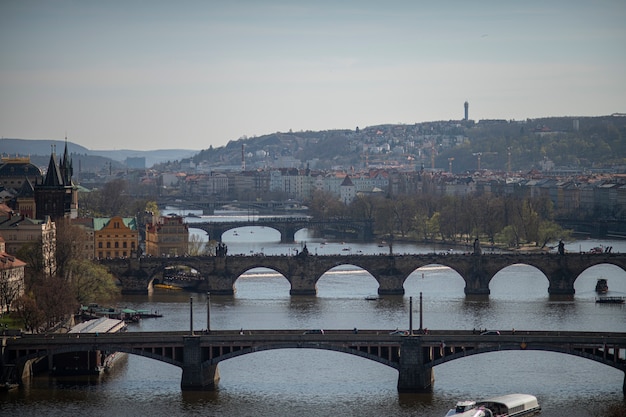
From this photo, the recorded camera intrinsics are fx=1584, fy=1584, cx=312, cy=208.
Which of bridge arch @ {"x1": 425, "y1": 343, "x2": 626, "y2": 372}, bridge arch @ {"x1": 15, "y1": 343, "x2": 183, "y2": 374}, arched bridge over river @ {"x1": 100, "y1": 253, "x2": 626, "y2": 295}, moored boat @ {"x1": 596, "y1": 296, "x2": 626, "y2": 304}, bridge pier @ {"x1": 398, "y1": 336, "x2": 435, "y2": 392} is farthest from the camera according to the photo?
arched bridge over river @ {"x1": 100, "y1": 253, "x2": 626, "y2": 295}

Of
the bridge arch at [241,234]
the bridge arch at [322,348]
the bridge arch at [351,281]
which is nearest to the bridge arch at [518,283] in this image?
the bridge arch at [351,281]

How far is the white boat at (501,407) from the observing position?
42.4 meters

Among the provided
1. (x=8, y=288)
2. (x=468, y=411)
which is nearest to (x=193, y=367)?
(x=468, y=411)

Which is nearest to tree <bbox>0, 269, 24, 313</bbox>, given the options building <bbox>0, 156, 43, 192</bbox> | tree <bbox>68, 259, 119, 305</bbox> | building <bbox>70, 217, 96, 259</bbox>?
tree <bbox>68, 259, 119, 305</bbox>

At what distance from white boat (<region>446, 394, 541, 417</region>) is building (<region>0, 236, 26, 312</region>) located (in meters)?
21.8

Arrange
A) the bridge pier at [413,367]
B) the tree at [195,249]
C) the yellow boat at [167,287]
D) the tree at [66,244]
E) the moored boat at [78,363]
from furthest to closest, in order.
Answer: the tree at [195,249] < the yellow boat at [167,287] < the tree at [66,244] < the moored boat at [78,363] < the bridge pier at [413,367]

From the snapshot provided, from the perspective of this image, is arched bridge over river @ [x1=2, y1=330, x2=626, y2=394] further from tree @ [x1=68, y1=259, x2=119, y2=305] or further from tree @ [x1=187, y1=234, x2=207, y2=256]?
tree @ [x1=187, y1=234, x2=207, y2=256]

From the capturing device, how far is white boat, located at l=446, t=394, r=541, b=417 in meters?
42.4

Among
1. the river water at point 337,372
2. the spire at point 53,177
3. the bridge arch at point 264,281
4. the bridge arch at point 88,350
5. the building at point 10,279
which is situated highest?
the spire at point 53,177

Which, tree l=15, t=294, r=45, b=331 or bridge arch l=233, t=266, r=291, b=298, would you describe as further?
bridge arch l=233, t=266, r=291, b=298

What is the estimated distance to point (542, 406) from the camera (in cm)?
4534

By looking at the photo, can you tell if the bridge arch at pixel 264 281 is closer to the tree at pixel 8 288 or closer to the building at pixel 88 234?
the building at pixel 88 234

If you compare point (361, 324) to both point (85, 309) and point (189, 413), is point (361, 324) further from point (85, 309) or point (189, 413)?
point (189, 413)

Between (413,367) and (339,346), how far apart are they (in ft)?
7.77
